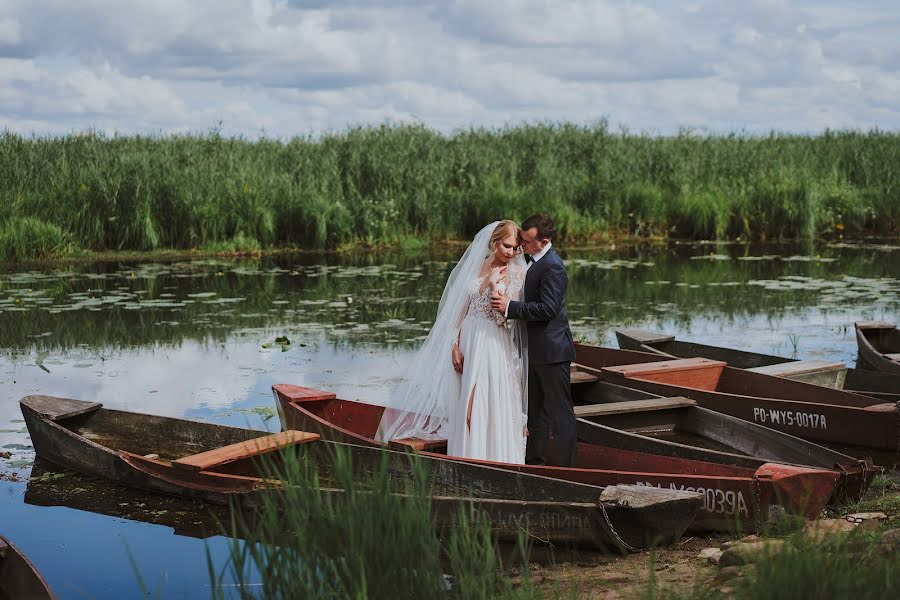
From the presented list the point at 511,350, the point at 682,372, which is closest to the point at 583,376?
the point at 682,372

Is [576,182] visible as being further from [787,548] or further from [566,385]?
[787,548]

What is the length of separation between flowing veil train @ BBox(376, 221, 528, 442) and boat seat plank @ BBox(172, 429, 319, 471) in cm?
65

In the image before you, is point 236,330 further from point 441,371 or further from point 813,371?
point 813,371

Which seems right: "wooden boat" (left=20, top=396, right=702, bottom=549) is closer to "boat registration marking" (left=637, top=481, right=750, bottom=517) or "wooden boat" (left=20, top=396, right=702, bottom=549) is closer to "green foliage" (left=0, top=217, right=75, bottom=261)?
"boat registration marking" (left=637, top=481, right=750, bottom=517)

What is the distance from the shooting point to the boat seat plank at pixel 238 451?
22.9 feet

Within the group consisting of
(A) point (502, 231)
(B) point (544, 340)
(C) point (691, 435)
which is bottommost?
(C) point (691, 435)

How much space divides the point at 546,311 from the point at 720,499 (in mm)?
1592

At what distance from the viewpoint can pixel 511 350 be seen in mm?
7133

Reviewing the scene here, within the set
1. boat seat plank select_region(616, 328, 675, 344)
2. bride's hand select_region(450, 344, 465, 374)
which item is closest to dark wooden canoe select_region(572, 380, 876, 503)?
bride's hand select_region(450, 344, 465, 374)

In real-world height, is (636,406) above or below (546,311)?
below

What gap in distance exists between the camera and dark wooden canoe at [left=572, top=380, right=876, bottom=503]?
6.30 m

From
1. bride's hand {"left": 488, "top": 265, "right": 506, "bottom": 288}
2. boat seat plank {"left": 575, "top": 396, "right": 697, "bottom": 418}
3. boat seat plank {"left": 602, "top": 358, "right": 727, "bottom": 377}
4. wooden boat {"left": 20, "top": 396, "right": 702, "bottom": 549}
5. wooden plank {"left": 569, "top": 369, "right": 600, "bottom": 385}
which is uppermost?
bride's hand {"left": 488, "top": 265, "right": 506, "bottom": 288}

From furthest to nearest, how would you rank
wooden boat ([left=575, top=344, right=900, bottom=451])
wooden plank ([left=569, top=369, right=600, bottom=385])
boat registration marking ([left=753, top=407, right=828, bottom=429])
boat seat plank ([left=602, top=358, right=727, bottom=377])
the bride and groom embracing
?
boat seat plank ([left=602, top=358, right=727, bottom=377])
wooden plank ([left=569, top=369, right=600, bottom=385])
boat registration marking ([left=753, top=407, right=828, bottom=429])
wooden boat ([left=575, top=344, right=900, bottom=451])
the bride and groom embracing

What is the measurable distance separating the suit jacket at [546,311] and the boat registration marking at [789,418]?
2.05 m
